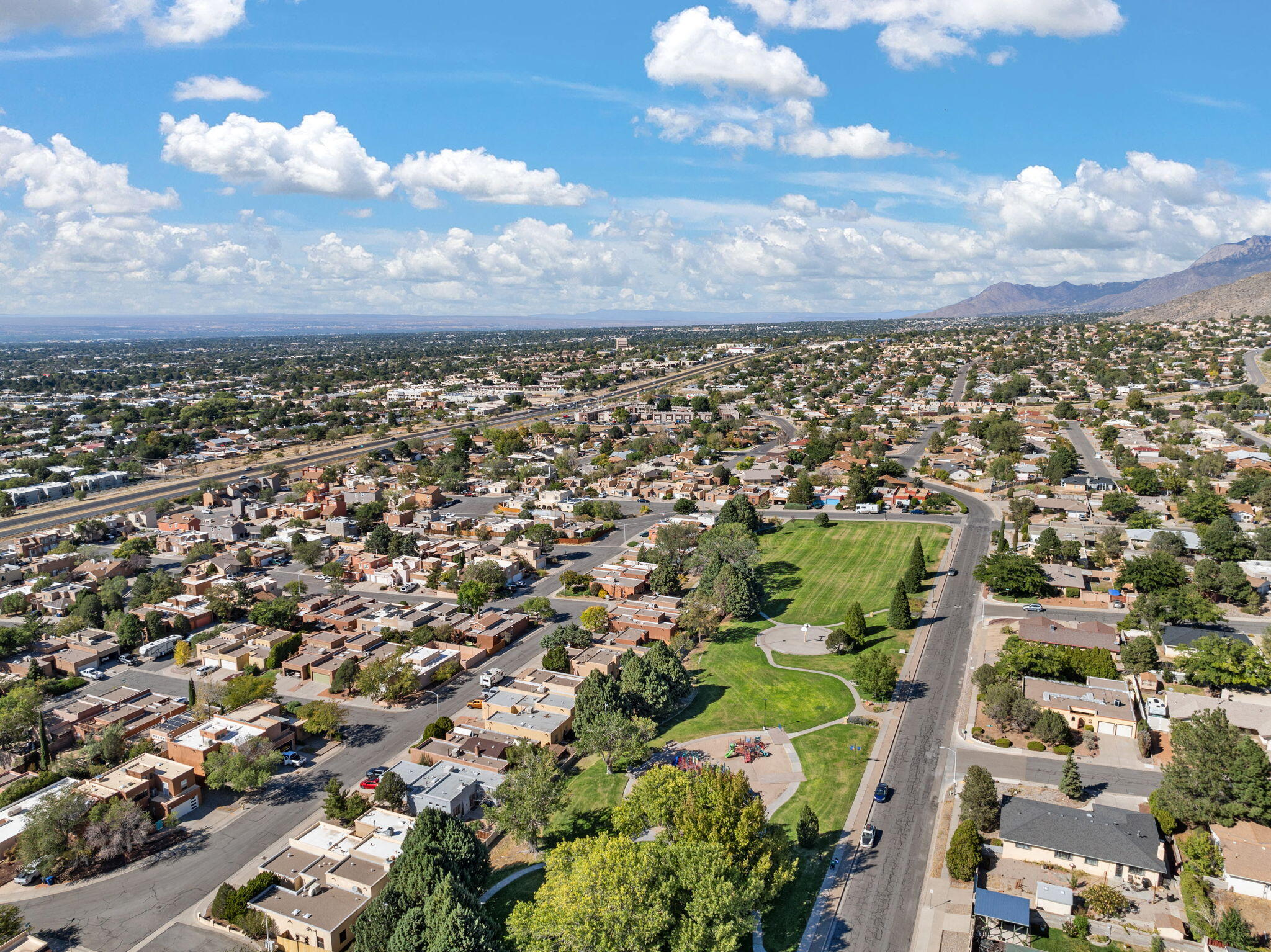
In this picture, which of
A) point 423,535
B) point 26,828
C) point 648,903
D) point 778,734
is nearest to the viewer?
point 648,903

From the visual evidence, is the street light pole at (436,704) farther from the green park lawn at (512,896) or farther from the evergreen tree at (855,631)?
the evergreen tree at (855,631)

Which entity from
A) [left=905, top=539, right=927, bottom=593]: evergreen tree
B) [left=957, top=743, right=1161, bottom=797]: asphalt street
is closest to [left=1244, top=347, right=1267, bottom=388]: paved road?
[left=905, top=539, right=927, bottom=593]: evergreen tree

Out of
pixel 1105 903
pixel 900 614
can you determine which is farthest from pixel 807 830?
pixel 900 614

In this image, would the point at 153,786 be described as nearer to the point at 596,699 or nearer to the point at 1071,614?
the point at 596,699

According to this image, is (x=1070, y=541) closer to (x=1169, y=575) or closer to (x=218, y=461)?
(x=1169, y=575)

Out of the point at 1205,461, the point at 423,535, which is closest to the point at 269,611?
the point at 423,535

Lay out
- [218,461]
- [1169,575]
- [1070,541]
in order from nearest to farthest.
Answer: [1169,575] → [1070,541] → [218,461]

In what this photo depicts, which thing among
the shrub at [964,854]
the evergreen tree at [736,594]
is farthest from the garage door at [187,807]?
the evergreen tree at [736,594]
